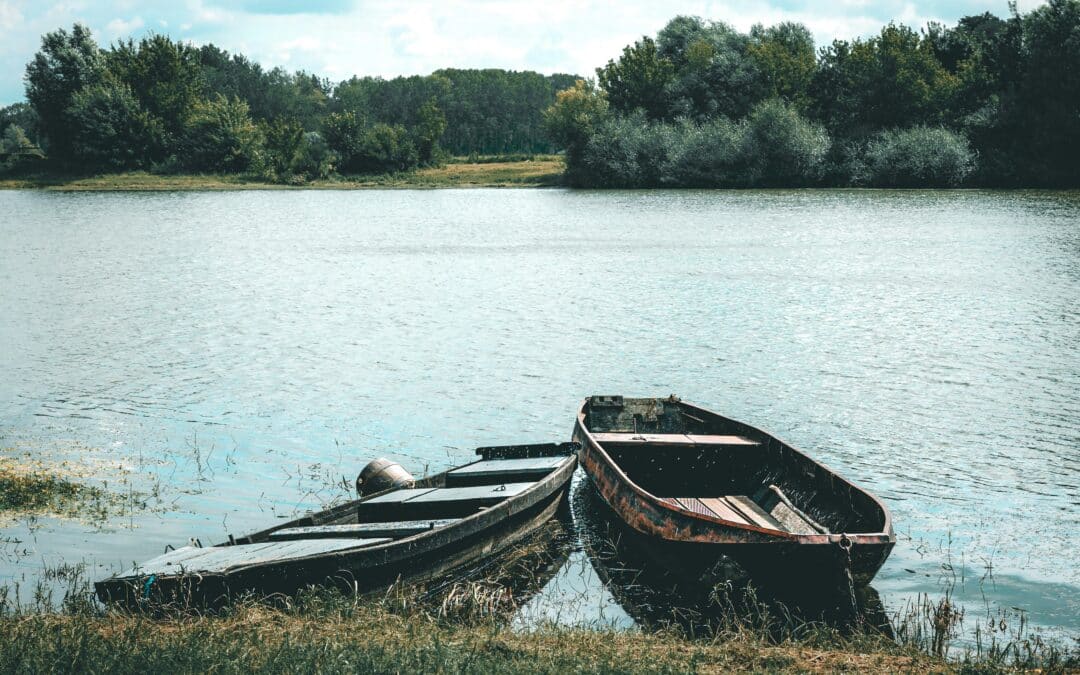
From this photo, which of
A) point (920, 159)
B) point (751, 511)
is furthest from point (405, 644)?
point (920, 159)

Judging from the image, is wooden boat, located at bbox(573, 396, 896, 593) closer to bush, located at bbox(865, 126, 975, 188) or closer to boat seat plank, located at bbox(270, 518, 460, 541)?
boat seat plank, located at bbox(270, 518, 460, 541)

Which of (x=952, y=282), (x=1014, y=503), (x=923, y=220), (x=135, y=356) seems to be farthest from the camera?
(x=923, y=220)

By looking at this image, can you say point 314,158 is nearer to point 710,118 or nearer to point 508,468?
point 710,118

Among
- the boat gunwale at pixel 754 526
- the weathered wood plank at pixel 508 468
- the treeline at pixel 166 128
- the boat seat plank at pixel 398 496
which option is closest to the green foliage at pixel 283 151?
the treeline at pixel 166 128

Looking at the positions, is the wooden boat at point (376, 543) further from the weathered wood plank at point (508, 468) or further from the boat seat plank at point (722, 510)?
the boat seat plank at point (722, 510)

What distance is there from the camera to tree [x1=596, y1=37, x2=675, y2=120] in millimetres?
108500

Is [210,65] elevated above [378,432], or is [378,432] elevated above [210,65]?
[210,65]

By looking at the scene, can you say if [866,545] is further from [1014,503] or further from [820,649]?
[1014,503]

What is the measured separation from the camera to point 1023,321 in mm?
28344

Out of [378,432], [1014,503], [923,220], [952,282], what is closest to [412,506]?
[378,432]

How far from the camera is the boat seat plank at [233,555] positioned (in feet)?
33.7

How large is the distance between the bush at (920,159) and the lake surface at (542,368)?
36738 mm

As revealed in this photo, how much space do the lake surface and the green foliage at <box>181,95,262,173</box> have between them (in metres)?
61.1

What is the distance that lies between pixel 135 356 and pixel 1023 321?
2253 centimetres
